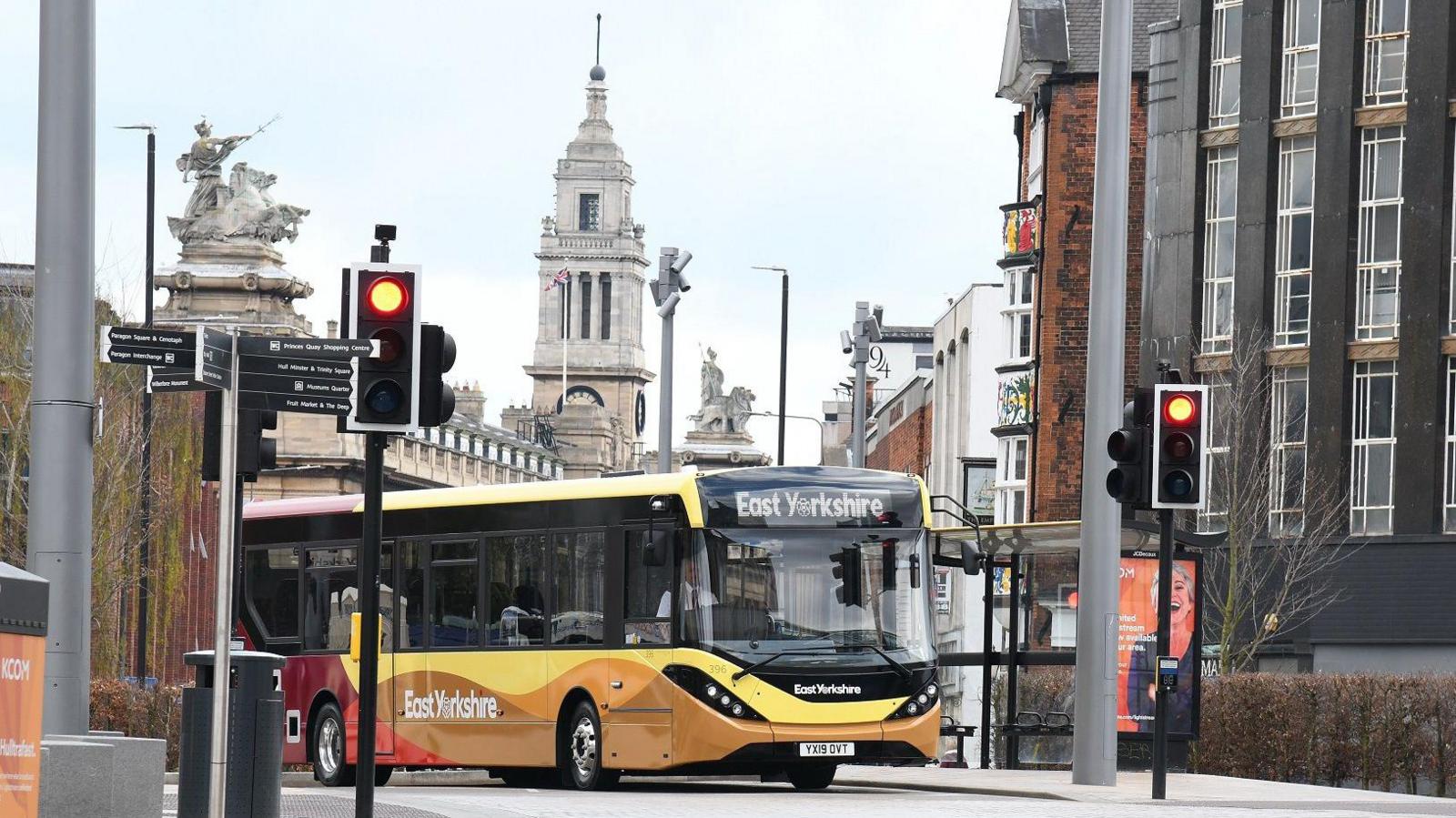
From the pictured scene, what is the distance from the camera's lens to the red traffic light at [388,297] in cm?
1512

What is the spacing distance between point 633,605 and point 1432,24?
24255mm

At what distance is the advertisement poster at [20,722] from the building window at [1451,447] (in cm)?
3514

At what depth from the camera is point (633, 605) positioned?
23391 millimetres

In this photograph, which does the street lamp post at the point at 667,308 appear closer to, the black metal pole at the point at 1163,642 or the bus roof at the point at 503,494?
the bus roof at the point at 503,494

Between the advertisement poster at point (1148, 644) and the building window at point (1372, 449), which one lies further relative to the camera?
the building window at point (1372, 449)

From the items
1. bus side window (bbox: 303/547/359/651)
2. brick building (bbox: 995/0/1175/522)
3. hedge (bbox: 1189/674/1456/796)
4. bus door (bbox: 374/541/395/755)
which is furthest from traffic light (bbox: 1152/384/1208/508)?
brick building (bbox: 995/0/1175/522)

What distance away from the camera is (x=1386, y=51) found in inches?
1719

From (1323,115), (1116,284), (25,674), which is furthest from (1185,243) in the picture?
(25,674)

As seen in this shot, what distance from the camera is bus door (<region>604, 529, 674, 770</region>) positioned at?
22.8 meters

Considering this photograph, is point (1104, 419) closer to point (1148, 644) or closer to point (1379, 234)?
point (1148, 644)

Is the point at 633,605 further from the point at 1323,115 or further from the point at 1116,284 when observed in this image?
the point at 1323,115

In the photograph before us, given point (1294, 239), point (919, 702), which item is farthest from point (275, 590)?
point (1294, 239)

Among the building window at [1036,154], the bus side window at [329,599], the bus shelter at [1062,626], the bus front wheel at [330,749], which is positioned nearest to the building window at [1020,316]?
the building window at [1036,154]

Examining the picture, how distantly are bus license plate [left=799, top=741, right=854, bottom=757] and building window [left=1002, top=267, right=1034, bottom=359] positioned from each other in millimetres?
34235
